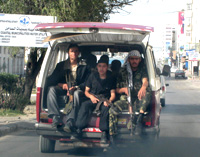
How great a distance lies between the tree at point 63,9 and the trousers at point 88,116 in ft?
20.8

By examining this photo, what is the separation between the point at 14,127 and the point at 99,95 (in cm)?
403

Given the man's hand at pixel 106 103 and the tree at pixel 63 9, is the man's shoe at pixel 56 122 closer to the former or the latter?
the man's hand at pixel 106 103

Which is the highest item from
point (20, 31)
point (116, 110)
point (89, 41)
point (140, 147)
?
point (20, 31)

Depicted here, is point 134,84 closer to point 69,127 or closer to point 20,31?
point 69,127

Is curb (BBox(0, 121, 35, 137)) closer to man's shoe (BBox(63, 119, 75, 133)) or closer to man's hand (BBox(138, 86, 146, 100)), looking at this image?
man's shoe (BBox(63, 119, 75, 133))

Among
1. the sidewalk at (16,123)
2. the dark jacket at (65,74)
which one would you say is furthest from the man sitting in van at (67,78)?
the sidewalk at (16,123)

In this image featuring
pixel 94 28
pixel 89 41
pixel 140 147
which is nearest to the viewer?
pixel 94 28

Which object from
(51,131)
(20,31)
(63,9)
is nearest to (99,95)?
(51,131)

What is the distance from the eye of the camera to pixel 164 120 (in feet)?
42.6

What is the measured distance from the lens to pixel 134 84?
6969 millimetres

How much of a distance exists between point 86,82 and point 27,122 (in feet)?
14.7

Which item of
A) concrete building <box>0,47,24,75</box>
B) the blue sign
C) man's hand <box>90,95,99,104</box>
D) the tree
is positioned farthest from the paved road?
concrete building <box>0,47,24,75</box>

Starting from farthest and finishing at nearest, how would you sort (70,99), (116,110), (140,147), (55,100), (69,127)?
(140,147), (70,99), (55,100), (116,110), (69,127)

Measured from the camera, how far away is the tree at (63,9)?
12422 mm
